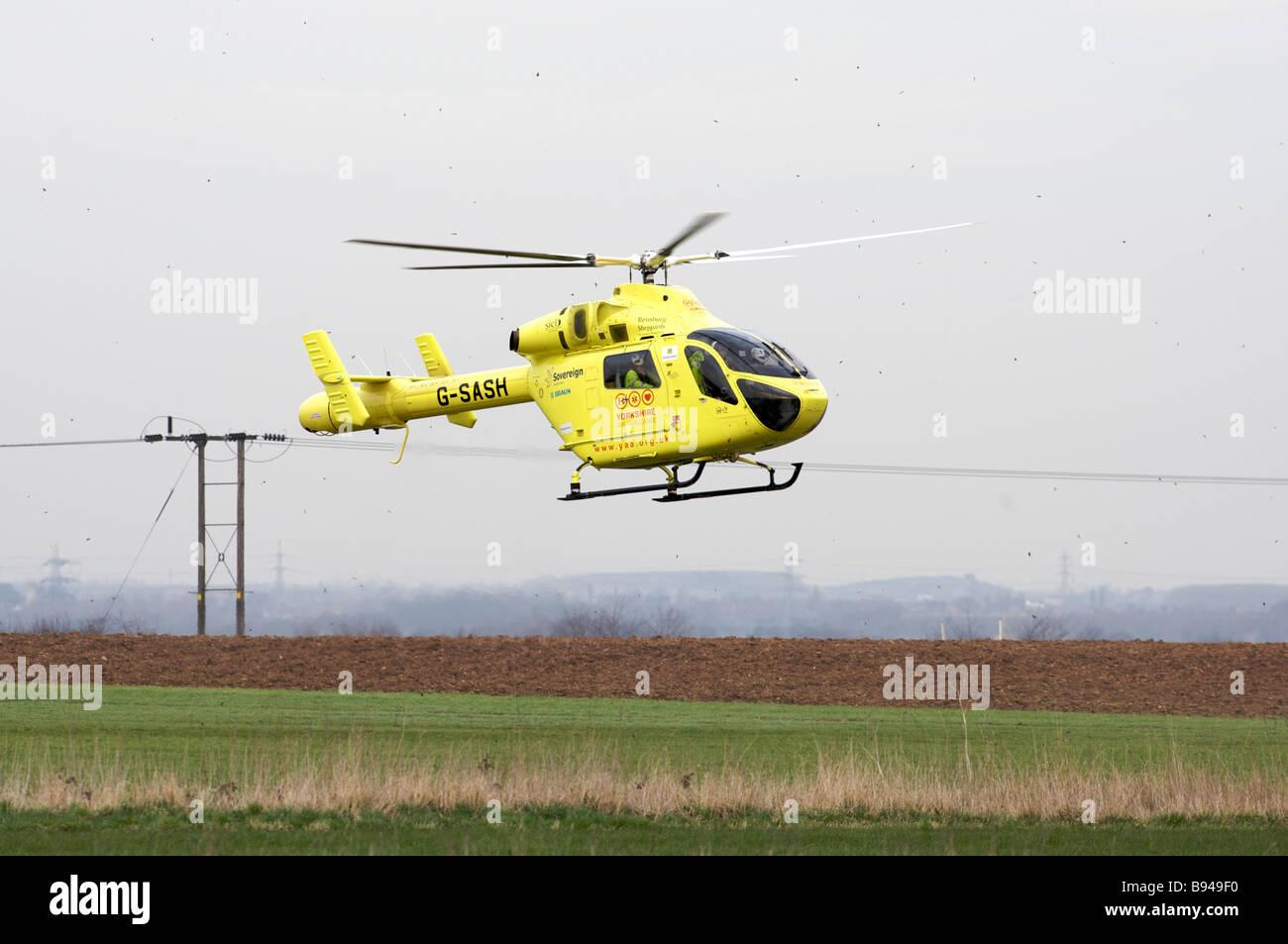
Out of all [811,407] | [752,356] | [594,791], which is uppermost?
[752,356]

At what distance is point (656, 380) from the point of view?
28.0m

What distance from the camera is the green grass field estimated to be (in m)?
21.1

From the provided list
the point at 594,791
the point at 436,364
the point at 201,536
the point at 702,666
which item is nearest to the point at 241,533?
the point at 201,536

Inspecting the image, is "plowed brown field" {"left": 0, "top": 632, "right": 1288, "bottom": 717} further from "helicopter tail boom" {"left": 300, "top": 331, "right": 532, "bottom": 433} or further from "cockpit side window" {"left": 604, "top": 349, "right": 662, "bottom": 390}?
"cockpit side window" {"left": 604, "top": 349, "right": 662, "bottom": 390}

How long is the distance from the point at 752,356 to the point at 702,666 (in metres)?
22.1

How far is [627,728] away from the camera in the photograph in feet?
118

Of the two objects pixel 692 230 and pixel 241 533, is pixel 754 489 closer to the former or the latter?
pixel 692 230

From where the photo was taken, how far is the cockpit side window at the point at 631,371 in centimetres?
2805

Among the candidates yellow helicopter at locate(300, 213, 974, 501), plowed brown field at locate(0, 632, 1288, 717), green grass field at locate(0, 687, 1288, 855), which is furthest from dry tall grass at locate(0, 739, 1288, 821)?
plowed brown field at locate(0, 632, 1288, 717)

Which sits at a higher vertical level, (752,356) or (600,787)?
(752,356)

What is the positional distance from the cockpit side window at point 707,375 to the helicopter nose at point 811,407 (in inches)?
43.4

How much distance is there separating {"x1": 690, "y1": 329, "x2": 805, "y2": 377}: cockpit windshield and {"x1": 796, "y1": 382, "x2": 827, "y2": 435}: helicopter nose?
35 centimetres
